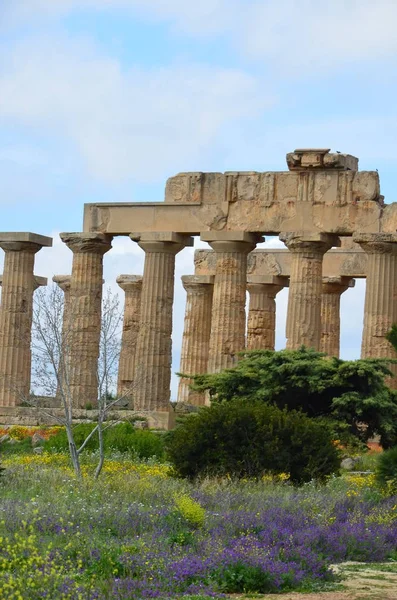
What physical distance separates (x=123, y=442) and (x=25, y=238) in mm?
12723

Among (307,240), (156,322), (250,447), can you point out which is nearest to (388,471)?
(250,447)

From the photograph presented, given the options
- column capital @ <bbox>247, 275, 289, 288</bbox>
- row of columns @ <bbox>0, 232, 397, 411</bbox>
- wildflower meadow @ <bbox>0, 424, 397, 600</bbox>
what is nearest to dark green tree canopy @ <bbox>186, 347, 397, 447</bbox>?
row of columns @ <bbox>0, 232, 397, 411</bbox>

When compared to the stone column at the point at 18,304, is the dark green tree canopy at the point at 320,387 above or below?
below

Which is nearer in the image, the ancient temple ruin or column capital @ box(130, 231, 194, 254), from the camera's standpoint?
the ancient temple ruin

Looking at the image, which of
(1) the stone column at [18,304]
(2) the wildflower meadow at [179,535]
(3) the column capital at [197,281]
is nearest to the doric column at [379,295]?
(1) the stone column at [18,304]

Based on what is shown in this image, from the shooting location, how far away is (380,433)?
3278 cm

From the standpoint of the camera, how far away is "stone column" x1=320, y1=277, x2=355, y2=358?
50.9 m

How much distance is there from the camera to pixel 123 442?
3456cm

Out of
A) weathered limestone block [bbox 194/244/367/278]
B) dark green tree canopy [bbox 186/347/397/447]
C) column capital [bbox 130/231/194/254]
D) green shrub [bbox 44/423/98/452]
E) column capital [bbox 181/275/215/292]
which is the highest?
weathered limestone block [bbox 194/244/367/278]

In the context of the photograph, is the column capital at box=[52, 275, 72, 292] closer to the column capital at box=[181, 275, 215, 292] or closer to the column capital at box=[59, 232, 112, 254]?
the column capital at box=[181, 275, 215, 292]

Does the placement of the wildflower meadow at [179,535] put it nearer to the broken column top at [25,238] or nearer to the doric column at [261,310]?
the broken column top at [25,238]

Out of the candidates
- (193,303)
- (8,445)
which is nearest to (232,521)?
(8,445)

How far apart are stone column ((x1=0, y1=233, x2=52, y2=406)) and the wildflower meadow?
20662mm

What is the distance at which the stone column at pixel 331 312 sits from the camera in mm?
50938
